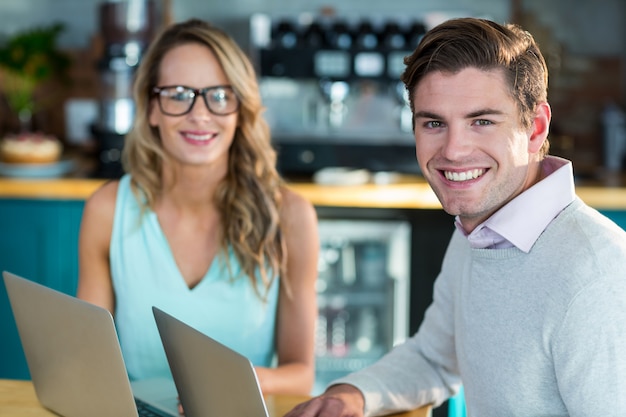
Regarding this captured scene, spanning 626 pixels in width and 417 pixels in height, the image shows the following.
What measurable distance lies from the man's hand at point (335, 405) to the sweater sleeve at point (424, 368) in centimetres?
3

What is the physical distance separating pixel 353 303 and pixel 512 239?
221 cm

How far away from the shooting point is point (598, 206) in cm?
324

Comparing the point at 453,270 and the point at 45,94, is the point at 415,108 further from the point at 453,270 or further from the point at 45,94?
the point at 45,94

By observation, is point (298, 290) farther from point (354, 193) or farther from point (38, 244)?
point (38, 244)

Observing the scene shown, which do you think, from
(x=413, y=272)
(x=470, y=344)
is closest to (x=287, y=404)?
(x=470, y=344)

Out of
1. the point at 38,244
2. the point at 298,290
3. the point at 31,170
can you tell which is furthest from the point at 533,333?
the point at 31,170

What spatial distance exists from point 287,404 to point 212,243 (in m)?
0.65

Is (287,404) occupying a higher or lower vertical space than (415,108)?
lower

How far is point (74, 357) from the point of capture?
58.8 inches

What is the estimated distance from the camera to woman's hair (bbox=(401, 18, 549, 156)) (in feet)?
4.61

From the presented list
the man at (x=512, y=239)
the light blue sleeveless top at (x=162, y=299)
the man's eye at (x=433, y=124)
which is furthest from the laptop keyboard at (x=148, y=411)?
the man's eye at (x=433, y=124)

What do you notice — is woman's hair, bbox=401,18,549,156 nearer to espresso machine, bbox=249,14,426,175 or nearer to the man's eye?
the man's eye

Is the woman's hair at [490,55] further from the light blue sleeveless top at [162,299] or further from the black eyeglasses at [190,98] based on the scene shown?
the light blue sleeveless top at [162,299]

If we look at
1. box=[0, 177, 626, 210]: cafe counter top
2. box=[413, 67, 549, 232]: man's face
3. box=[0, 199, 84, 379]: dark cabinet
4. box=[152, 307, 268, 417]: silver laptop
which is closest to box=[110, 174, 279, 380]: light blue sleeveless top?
box=[152, 307, 268, 417]: silver laptop
